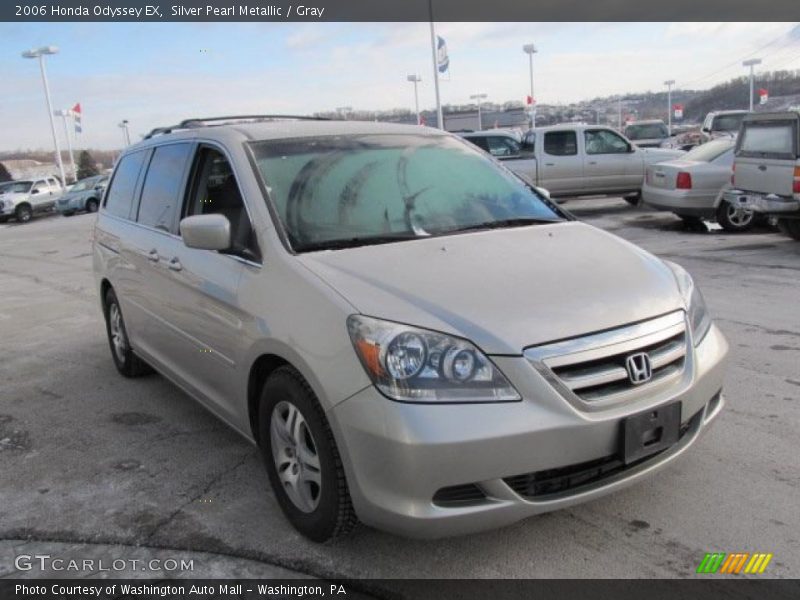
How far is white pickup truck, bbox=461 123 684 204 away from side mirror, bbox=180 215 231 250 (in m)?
13.2

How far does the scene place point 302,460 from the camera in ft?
9.98

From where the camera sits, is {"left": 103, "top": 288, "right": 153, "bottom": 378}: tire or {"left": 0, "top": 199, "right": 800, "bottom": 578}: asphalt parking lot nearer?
{"left": 0, "top": 199, "right": 800, "bottom": 578}: asphalt parking lot

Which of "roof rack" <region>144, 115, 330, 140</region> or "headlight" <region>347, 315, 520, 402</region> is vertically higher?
"roof rack" <region>144, 115, 330, 140</region>

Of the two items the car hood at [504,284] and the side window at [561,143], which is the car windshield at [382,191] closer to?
the car hood at [504,284]

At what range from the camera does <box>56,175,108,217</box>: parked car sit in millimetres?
30781

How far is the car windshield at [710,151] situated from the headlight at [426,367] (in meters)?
11.1

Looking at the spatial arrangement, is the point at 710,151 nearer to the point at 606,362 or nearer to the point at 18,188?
the point at 606,362

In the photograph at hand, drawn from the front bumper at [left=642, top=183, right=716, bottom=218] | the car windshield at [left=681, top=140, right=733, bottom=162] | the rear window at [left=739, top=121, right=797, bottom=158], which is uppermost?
the rear window at [left=739, top=121, right=797, bottom=158]

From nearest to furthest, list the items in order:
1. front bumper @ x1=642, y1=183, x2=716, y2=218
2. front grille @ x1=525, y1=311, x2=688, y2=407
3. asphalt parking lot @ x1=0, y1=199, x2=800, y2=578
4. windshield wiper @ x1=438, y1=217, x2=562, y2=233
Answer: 1. front grille @ x1=525, y1=311, x2=688, y2=407
2. asphalt parking lot @ x1=0, y1=199, x2=800, y2=578
3. windshield wiper @ x1=438, y1=217, x2=562, y2=233
4. front bumper @ x1=642, y1=183, x2=716, y2=218

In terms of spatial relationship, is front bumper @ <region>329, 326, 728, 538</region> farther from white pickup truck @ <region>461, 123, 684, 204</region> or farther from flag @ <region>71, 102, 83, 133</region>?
flag @ <region>71, 102, 83, 133</region>


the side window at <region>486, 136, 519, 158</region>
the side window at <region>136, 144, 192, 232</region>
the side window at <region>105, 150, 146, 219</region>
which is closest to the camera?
the side window at <region>136, 144, 192, 232</region>

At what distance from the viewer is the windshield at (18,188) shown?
3183 centimetres

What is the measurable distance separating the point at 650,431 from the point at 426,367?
91 cm

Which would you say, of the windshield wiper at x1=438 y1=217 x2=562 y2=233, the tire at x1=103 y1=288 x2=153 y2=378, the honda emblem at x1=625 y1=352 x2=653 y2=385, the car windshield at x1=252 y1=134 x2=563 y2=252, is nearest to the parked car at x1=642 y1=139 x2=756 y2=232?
the car windshield at x1=252 y1=134 x2=563 y2=252
